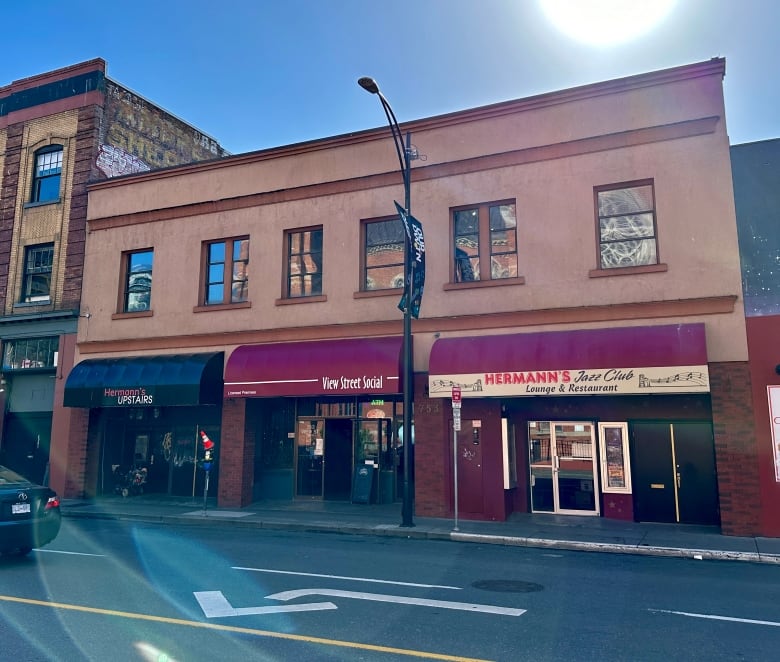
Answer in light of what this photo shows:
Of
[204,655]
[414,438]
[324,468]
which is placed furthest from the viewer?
[324,468]

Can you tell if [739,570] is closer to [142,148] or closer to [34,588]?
[34,588]

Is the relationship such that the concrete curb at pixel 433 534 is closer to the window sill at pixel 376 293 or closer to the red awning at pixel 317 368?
the red awning at pixel 317 368

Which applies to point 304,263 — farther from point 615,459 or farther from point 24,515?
point 24,515

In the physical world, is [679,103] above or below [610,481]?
above

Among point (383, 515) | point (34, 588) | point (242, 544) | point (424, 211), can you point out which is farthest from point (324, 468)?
point (34, 588)

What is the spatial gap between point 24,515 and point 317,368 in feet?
A: 25.6

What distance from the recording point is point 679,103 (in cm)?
1422

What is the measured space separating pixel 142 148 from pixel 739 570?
71.3 feet

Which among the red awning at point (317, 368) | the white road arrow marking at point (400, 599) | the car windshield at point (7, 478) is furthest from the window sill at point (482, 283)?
the car windshield at point (7, 478)

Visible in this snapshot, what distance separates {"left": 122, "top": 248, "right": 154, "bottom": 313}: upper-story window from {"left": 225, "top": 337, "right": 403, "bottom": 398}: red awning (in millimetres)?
4253

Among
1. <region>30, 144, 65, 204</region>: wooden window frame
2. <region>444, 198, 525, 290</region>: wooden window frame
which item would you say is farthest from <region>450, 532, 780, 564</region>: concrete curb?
<region>30, 144, 65, 204</region>: wooden window frame

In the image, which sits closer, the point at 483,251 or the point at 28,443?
the point at 483,251

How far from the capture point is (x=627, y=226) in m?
14.7

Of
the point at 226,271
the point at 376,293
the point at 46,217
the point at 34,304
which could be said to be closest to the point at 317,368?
the point at 376,293
